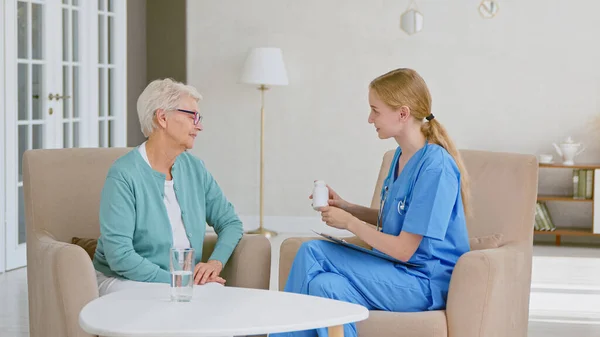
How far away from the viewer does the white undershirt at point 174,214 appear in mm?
3025

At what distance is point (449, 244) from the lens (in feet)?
9.37

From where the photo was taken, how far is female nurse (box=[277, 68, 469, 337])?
277cm

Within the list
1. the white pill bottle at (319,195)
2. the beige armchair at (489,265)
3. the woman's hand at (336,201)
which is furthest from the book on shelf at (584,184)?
the white pill bottle at (319,195)

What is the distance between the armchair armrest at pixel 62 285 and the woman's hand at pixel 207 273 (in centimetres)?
33

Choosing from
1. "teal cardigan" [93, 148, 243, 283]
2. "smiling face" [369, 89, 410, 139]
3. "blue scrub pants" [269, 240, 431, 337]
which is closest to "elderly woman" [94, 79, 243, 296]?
"teal cardigan" [93, 148, 243, 283]

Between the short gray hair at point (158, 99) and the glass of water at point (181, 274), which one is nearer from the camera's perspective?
the glass of water at point (181, 274)

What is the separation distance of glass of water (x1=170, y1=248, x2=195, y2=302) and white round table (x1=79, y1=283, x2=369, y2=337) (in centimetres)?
2

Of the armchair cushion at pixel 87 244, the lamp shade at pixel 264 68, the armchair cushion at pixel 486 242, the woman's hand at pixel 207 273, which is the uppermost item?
the lamp shade at pixel 264 68

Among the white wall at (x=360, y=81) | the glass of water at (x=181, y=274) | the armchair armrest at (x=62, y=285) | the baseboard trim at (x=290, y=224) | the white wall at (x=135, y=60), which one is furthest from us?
the white wall at (x=135, y=60)

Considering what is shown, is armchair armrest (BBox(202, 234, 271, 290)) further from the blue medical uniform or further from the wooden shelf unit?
the wooden shelf unit

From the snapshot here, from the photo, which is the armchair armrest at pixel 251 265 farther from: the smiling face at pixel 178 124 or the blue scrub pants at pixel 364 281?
the smiling face at pixel 178 124

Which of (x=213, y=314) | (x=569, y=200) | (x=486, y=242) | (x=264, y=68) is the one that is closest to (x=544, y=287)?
(x=569, y=200)

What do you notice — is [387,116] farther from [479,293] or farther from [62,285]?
[62,285]

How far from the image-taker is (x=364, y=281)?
278 cm
